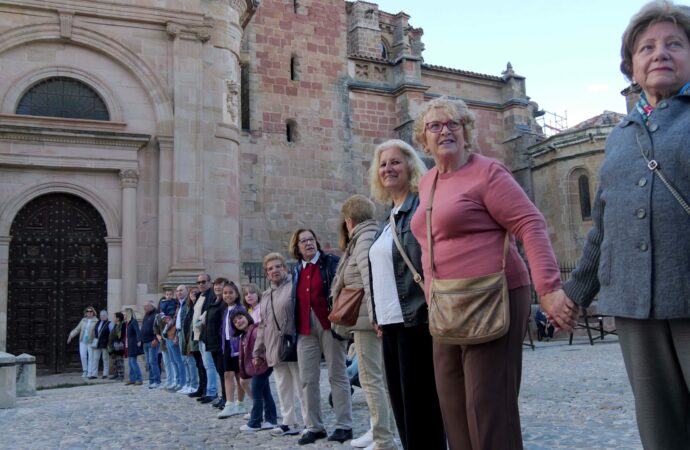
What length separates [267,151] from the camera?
73.5ft

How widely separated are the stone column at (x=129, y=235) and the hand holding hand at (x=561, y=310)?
47.6ft

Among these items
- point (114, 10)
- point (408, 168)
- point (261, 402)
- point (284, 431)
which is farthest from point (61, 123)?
point (408, 168)

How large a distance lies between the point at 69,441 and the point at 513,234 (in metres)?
5.81

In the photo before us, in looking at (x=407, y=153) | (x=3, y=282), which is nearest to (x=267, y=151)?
(x=3, y=282)

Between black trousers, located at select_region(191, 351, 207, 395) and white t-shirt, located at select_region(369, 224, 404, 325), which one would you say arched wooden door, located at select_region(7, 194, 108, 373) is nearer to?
black trousers, located at select_region(191, 351, 207, 395)

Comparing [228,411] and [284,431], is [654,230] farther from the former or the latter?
[228,411]

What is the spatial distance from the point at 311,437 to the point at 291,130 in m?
17.7

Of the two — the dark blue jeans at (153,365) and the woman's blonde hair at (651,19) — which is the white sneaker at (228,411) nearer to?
the dark blue jeans at (153,365)

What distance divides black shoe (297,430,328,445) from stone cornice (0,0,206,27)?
13464 mm

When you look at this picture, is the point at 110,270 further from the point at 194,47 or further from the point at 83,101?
the point at 194,47

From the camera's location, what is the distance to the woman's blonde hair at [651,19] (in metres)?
2.54

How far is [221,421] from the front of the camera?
8086mm

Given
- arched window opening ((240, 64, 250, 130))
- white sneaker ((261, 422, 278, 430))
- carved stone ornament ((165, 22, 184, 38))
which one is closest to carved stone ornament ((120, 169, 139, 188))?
carved stone ornament ((165, 22, 184, 38))

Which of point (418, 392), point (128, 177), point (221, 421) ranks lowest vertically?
point (221, 421)
